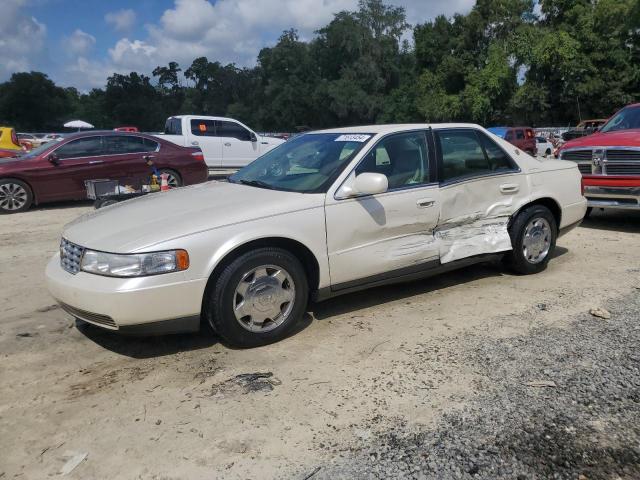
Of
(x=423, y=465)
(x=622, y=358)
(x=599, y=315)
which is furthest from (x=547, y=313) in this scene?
(x=423, y=465)

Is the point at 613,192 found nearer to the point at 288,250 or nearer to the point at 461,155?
the point at 461,155

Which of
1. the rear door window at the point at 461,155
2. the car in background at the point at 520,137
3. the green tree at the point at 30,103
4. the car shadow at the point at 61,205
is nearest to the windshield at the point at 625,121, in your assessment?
the rear door window at the point at 461,155

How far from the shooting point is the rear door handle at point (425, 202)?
4580mm

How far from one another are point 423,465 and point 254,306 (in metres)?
1.66

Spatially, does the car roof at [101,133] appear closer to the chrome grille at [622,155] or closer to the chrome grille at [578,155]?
the chrome grille at [578,155]

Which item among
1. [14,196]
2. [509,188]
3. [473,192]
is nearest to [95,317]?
[473,192]

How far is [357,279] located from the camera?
4309 mm

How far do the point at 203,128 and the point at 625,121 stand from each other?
10.3m

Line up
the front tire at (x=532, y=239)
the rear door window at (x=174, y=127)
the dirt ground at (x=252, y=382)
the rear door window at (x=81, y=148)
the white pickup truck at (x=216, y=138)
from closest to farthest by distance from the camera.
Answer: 1. the dirt ground at (x=252, y=382)
2. the front tire at (x=532, y=239)
3. the rear door window at (x=81, y=148)
4. the white pickup truck at (x=216, y=138)
5. the rear door window at (x=174, y=127)

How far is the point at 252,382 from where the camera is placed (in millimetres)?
3443

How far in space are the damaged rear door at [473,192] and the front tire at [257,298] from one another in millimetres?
1492

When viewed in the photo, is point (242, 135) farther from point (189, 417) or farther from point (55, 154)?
point (189, 417)

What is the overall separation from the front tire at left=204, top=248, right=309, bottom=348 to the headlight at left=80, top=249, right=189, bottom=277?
11.6 inches

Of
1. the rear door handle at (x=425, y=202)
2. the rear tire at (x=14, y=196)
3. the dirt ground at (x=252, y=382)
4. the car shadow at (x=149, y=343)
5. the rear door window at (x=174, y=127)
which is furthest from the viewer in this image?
the rear door window at (x=174, y=127)
